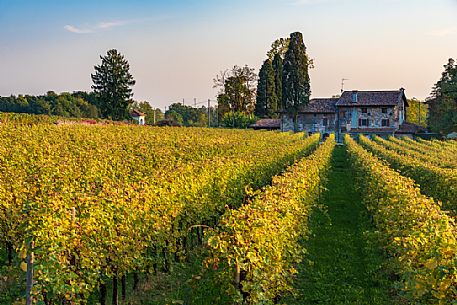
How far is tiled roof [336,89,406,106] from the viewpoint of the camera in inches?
2504

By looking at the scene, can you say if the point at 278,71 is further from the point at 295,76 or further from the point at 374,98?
the point at 374,98

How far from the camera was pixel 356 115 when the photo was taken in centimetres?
6450

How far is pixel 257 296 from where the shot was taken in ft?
17.8

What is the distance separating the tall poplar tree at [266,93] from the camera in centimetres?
7025

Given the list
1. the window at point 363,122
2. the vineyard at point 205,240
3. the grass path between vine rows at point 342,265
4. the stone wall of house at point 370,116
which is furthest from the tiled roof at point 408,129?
the vineyard at point 205,240

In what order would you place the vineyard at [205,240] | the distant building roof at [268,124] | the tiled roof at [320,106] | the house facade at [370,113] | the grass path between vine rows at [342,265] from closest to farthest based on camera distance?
1. the vineyard at [205,240]
2. the grass path between vine rows at [342,265]
3. the house facade at [370,113]
4. the tiled roof at [320,106]
5. the distant building roof at [268,124]

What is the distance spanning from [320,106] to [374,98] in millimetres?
7512

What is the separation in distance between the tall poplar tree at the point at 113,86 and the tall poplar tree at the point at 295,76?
2148 cm

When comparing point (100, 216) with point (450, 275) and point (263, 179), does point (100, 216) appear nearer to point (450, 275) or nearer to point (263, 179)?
point (450, 275)

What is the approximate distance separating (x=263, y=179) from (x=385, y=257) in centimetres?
572

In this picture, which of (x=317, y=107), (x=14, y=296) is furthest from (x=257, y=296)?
(x=317, y=107)

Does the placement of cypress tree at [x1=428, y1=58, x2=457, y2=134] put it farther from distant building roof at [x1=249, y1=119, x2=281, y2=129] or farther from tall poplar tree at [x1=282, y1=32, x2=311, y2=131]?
distant building roof at [x1=249, y1=119, x2=281, y2=129]

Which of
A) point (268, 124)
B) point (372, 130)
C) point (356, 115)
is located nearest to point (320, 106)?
point (356, 115)

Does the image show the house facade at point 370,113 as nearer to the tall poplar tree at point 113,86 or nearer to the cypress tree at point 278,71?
the cypress tree at point 278,71
